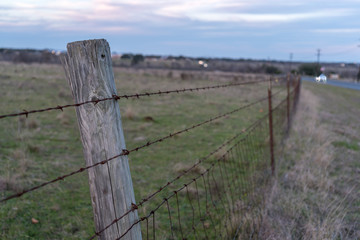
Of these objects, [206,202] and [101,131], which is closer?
[101,131]

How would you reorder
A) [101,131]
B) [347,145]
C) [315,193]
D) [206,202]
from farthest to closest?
1. [347,145]
2. [315,193]
3. [206,202]
4. [101,131]

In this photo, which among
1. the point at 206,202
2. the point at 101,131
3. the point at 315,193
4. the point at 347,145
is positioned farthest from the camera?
the point at 347,145

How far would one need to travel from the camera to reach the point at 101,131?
1.57 metres

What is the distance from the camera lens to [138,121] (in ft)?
36.1

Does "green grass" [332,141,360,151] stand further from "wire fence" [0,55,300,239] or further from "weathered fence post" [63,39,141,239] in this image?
"weathered fence post" [63,39,141,239]

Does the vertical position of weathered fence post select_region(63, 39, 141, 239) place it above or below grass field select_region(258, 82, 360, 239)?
above

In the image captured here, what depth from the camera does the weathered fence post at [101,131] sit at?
154cm

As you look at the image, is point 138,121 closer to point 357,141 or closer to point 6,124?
point 6,124

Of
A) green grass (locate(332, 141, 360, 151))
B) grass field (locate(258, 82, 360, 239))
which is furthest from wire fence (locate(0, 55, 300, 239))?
green grass (locate(332, 141, 360, 151))

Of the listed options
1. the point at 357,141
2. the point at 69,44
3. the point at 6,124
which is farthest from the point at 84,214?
the point at 357,141

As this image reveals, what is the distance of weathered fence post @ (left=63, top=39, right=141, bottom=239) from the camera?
1538 millimetres

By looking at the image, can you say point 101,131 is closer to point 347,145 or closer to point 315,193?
point 315,193

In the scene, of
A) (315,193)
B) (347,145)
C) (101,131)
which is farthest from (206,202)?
(347,145)

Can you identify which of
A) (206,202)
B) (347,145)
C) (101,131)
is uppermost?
(101,131)
